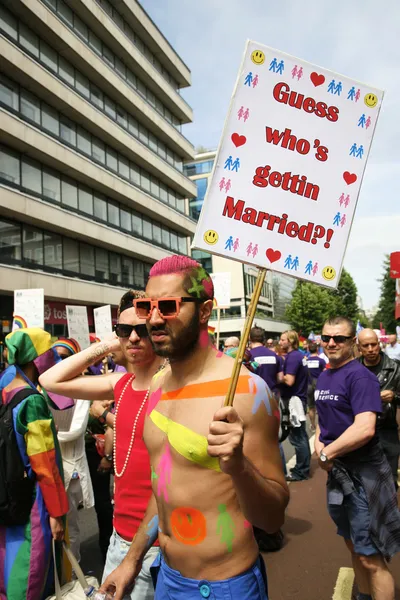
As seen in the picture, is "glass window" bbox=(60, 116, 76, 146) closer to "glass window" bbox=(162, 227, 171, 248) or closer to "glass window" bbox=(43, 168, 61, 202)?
"glass window" bbox=(43, 168, 61, 202)

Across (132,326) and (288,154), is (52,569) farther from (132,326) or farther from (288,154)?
(288,154)

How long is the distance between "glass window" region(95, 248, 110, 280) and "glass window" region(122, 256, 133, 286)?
6.07 ft

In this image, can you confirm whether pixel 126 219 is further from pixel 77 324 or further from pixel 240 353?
pixel 240 353

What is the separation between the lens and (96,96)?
27234mm

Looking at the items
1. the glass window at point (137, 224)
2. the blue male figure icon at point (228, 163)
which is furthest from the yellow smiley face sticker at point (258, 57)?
the glass window at point (137, 224)

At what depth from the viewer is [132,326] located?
9.51 feet

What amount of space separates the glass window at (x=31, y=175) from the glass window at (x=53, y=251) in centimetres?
225

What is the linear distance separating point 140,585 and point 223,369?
48.1 inches

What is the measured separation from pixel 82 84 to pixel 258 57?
26.7 metres

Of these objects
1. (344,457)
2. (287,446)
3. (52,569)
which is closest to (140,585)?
(52,569)

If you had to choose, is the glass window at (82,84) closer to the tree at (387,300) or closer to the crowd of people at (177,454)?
the crowd of people at (177,454)

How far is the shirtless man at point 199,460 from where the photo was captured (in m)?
1.75

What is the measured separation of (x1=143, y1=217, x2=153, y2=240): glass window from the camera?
32412 millimetres

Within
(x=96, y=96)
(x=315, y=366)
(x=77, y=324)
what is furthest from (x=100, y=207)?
(x=77, y=324)
